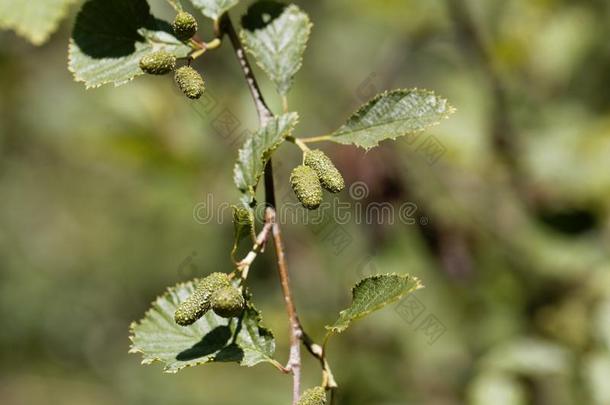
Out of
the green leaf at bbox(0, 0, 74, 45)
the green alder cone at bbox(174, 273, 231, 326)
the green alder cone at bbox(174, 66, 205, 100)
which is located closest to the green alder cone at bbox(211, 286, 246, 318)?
the green alder cone at bbox(174, 273, 231, 326)

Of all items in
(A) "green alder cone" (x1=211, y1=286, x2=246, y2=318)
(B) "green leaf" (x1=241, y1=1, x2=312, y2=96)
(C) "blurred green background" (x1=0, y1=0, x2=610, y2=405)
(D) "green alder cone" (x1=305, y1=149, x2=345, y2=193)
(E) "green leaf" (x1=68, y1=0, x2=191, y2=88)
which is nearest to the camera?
(A) "green alder cone" (x1=211, y1=286, x2=246, y2=318)

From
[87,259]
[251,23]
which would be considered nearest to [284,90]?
[251,23]

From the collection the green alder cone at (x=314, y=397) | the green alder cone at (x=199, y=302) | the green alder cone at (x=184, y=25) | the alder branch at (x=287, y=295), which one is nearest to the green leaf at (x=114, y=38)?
the green alder cone at (x=184, y=25)

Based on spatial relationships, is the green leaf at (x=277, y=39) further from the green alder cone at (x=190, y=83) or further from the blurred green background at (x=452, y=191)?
the blurred green background at (x=452, y=191)

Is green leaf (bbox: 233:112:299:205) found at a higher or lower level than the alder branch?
higher

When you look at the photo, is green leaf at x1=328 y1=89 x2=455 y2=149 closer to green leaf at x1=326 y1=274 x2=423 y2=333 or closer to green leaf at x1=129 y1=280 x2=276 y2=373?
green leaf at x1=326 y1=274 x2=423 y2=333

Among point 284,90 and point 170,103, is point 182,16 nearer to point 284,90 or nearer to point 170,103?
point 284,90
